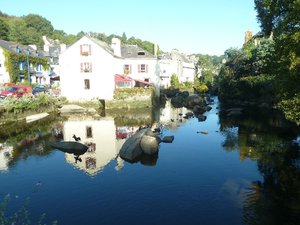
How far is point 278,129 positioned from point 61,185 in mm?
26369

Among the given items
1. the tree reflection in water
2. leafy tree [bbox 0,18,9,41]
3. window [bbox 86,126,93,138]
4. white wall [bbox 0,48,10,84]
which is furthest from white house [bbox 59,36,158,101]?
leafy tree [bbox 0,18,9,41]

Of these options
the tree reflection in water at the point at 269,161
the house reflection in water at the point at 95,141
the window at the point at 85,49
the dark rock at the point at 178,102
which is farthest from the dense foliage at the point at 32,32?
the tree reflection in water at the point at 269,161

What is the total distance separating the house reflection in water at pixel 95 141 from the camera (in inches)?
1021

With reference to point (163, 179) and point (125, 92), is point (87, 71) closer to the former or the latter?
point (125, 92)

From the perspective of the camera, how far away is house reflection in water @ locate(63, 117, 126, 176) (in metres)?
25.9

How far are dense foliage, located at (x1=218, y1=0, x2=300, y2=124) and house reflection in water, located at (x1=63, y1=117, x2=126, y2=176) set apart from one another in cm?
1354

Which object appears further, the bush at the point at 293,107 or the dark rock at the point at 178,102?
the dark rock at the point at 178,102

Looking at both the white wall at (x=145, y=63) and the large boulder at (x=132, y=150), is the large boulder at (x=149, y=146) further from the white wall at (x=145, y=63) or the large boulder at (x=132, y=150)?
the white wall at (x=145, y=63)

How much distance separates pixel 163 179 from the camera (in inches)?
880

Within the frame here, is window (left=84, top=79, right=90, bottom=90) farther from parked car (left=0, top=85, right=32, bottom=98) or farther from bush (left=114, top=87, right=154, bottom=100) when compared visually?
parked car (left=0, top=85, right=32, bottom=98)

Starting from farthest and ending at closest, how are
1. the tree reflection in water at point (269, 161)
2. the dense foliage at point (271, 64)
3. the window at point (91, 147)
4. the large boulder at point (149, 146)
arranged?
the window at point (91, 147)
the large boulder at point (149, 146)
the tree reflection in water at point (269, 161)
the dense foliage at point (271, 64)

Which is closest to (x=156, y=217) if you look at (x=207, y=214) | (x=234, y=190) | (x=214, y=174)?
(x=207, y=214)

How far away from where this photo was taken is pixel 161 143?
3253 cm

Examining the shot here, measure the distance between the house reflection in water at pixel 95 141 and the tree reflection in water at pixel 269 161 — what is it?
11.0 m
